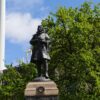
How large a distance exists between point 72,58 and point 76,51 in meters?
0.97

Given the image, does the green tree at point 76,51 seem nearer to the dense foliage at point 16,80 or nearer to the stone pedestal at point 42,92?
the dense foliage at point 16,80

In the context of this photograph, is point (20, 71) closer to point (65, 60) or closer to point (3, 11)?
point (65, 60)

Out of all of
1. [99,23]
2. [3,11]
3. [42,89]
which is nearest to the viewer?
[42,89]

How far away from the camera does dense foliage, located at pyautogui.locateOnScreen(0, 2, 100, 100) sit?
41375mm

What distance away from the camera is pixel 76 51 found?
139 ft

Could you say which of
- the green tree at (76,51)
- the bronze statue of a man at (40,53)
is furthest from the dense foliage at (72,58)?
the bronze statue of a man at (40,53)

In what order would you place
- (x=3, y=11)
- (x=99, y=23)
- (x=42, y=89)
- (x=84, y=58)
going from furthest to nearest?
(x=3, y=11) < (x=99, y=23) < (x=84, y=58) < (x=42, y=89)

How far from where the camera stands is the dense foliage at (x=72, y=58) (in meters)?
41.4

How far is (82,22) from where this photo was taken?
143 ft

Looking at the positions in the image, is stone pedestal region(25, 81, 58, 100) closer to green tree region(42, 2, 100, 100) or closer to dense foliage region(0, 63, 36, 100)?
green tree region(42, 2, 100, 100)

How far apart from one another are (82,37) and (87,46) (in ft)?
2.75

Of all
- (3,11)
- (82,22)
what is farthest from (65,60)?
(3,11)

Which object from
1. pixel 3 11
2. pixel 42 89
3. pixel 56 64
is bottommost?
pixel 42 89

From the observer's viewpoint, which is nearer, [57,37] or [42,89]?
[42,89]
